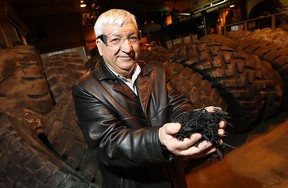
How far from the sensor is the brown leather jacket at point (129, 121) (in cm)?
79

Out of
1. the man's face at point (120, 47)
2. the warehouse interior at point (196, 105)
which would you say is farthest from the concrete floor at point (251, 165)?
the man's face at point (120, 47)

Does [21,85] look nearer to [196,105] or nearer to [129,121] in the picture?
[129,121]

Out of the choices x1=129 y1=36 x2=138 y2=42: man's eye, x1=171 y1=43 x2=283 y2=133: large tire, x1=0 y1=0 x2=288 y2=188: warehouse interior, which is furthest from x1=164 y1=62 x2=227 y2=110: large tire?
x1=129 y1=36 x2=138 y2=42: man's eye

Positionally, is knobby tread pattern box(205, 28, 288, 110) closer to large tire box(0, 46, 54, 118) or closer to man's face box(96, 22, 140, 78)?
man's face box(96, 22, 140, 78)

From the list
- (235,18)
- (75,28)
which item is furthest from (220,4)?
(75,28)

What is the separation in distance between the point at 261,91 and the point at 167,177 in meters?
1.55

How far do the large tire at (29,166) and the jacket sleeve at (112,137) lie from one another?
23.2 inches

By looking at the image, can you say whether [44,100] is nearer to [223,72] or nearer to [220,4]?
[223,72]

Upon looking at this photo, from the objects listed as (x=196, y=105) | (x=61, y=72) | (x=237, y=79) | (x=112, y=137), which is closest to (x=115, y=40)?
(x=112, y=137)

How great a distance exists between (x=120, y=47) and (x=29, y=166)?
3.67 feet

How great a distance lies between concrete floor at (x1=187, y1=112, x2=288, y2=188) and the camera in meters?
1.71

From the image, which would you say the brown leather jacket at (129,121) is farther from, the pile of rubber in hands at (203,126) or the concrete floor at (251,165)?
the concrete floor at (251,165)

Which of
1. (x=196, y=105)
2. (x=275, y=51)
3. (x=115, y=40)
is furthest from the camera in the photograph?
(x=275, y=51)

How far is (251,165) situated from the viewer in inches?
74.7
